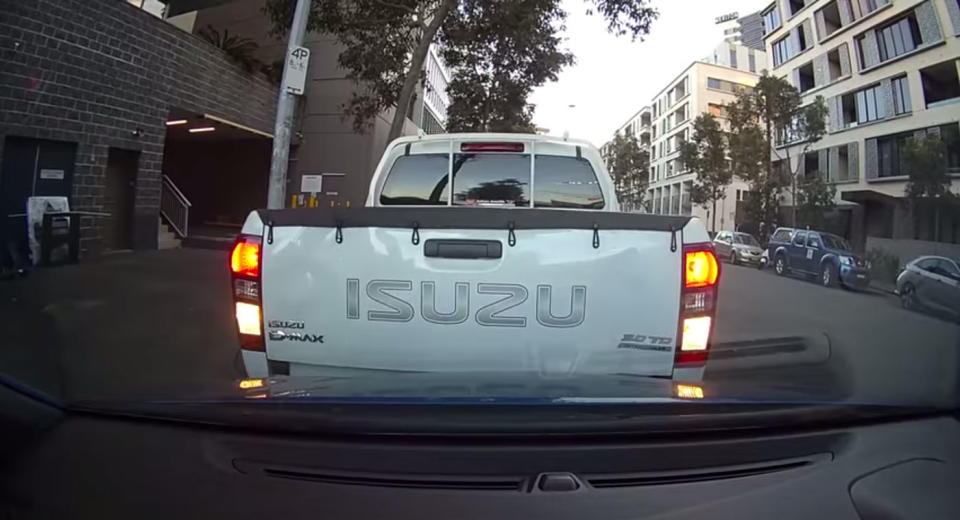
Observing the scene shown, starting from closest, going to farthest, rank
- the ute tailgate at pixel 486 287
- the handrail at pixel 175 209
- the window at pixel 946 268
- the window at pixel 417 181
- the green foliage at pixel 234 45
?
the ute tailgate at pixel 486 287
the window at pixel 946 268
the window at pixel 417 181
the handrail at pixel 175 209
the green foliage at pixel 234 45

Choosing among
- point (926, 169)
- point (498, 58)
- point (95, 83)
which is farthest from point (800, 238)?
point (498, 58)

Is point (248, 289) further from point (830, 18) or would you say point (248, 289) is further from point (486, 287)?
point (830, 18)

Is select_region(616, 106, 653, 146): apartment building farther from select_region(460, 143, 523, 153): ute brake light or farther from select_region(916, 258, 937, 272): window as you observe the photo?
select_region(916, 258, 937, 272): window

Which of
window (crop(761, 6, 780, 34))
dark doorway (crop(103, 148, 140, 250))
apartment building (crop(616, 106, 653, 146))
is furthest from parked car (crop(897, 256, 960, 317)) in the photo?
dark doorway (crop(103, 148, 140, 250))

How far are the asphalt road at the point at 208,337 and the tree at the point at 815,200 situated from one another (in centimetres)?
62

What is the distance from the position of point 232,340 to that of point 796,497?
422cm

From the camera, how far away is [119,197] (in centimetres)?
715

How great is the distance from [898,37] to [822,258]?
5.53 ft

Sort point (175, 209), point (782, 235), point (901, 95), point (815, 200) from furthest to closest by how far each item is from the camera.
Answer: point (175, 209)
point (782, 235)
point (815, 200)
point (901, 95)

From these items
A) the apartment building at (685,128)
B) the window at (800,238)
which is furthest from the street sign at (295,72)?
the window at (800,238)

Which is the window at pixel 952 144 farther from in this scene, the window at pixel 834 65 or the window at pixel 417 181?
the window at pixel 417 181

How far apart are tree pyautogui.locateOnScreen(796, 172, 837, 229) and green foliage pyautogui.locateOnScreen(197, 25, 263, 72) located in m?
13.5

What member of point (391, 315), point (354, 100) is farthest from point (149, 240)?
point (391, 315)

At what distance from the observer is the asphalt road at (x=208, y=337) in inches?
111
